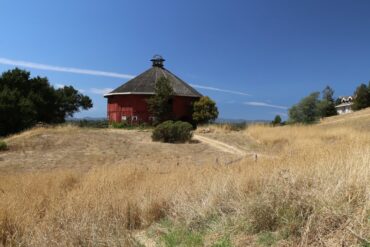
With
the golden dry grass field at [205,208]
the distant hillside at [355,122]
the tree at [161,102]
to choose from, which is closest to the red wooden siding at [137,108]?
the tree at [161,102]

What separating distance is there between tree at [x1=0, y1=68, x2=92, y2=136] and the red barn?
6.36 metres

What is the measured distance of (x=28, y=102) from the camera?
3316cm

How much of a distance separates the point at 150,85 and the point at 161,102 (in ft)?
13.6

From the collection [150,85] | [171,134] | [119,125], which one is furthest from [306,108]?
[171,134]

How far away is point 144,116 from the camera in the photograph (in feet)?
118

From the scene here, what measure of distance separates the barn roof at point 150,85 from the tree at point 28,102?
6478 millimetres

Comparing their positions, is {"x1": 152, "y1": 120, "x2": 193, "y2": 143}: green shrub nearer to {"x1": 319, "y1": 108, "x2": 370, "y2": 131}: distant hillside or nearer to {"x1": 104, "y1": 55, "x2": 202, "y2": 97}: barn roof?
{"x1": 319, "y1": 108, "x2": 370, "y2": 131}: distant hillside

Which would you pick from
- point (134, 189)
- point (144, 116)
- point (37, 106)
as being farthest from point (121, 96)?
point (134, 189)

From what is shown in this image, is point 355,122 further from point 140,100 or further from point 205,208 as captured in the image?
point 205,208

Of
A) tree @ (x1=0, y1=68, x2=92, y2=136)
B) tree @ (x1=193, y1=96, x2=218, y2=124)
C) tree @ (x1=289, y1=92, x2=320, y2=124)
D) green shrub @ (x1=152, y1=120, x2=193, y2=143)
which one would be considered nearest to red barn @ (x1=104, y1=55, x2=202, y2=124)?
tree @ (x1=193, y1=96, x2=218, y2=124)

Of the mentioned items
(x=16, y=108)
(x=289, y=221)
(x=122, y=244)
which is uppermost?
(x=16, y=108)

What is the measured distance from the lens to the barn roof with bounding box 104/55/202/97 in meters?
36.8

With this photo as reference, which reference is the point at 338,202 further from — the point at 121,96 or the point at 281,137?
the point at 121,96

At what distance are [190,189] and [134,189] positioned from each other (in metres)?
1.27
